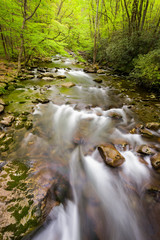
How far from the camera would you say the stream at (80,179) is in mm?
1708

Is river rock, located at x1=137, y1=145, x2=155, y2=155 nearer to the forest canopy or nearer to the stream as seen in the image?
the stream

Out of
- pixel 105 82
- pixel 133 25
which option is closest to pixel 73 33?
pixel 105 82

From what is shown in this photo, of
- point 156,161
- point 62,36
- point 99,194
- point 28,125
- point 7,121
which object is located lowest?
point 99,194

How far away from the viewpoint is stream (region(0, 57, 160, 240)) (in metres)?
1.71

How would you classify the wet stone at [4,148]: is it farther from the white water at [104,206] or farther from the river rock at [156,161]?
the river rock at [156,161]

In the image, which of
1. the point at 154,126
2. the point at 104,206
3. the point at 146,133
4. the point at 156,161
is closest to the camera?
the point at 104,206

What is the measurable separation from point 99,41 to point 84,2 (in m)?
4.81

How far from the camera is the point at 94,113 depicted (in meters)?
4.66

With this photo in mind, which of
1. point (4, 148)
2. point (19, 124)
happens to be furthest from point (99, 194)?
point (19, 124)

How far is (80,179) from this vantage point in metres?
2.48

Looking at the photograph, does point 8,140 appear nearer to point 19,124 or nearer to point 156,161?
point 19,124

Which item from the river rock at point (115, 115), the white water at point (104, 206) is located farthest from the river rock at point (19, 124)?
the river rock at point (115, 115)

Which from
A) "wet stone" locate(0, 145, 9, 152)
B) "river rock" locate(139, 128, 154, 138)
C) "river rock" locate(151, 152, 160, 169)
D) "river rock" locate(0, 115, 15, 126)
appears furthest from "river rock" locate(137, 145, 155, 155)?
"river rock" locate(0, 115, 15, 126)

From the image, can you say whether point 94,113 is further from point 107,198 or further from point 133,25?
point 133,25
